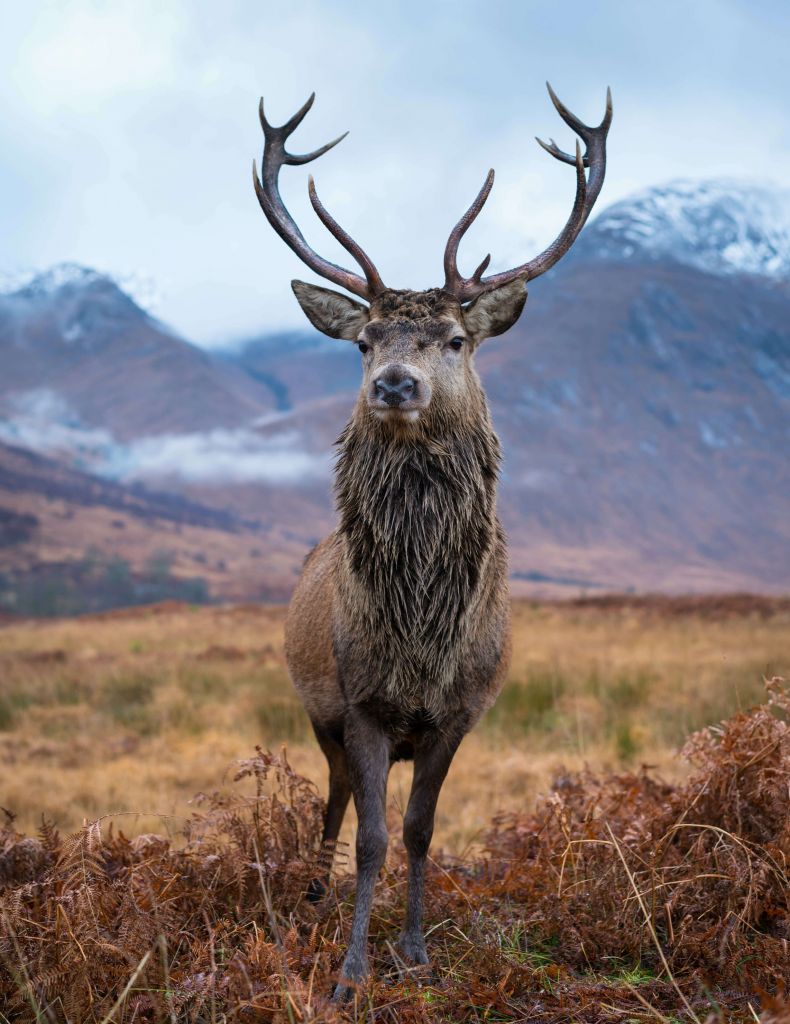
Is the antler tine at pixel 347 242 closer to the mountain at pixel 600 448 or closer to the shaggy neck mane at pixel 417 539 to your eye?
the shaggy neck mane at pixel 417 539

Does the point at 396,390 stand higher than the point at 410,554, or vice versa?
the point at 396,390

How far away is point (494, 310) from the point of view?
14.3 ft

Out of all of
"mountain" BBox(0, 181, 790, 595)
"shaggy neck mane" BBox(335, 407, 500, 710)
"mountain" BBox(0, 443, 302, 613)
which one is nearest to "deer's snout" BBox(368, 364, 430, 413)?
"shaggy neck mane" BBox(335, 407, 500, 710)

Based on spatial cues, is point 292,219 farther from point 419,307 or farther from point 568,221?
point 568,221

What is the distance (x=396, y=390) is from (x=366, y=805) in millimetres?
1697

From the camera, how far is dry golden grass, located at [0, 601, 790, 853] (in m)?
8.02

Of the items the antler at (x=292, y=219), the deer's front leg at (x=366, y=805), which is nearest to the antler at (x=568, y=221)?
the antler at (x=292, y=219)

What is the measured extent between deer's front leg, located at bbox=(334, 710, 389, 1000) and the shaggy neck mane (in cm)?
21

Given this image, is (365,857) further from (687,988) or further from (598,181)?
(598,181)

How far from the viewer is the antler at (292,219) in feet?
14.6

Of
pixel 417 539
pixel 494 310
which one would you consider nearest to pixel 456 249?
pixel 494 310

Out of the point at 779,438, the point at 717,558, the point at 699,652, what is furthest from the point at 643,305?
the point at 699,652

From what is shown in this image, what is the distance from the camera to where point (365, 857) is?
11.9ft

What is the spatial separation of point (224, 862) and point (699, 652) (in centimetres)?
1300
